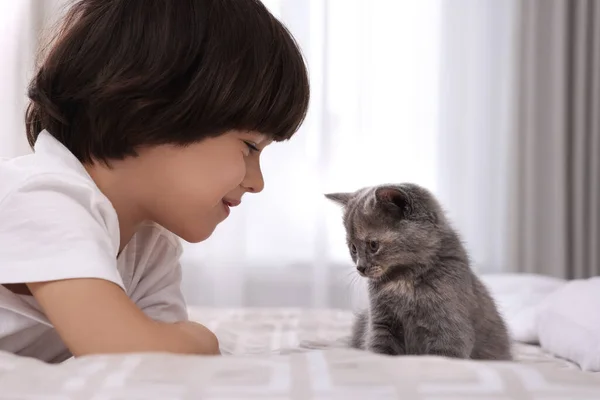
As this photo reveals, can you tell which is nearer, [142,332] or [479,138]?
[142,332]

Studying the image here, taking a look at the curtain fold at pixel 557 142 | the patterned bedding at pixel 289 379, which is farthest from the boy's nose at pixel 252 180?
the curtain fold at pixel 557 142

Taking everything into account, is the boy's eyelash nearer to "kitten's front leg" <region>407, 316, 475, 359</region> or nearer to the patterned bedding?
"kitten's front leg" <region>407, 316, 475, 359</region>

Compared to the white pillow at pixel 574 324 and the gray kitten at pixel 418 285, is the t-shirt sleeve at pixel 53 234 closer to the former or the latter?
the gray kitten at pixel 418 285

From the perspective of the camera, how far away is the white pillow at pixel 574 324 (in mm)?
1273

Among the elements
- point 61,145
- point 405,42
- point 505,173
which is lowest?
point 505,173

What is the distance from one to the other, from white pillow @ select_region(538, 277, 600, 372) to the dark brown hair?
2.34ft

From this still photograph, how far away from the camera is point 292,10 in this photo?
2986 millimetres

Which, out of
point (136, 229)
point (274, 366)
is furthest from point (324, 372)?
point (136, 229)

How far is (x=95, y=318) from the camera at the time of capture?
0.79 meters

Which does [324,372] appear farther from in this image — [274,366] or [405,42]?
[405,42]

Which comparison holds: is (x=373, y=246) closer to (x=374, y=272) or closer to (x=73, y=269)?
(x=374, y=272)

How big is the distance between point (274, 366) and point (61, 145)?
60cm

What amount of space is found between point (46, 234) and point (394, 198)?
0.56 metres

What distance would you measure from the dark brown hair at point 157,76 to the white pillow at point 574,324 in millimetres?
714
